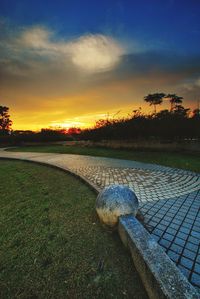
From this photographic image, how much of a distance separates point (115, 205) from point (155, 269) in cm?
129

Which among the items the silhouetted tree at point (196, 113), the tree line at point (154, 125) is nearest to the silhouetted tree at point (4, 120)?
the tree line at point (154, 125)

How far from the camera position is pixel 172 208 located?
392 centimetres

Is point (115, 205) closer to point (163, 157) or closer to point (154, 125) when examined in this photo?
point (163, 157)

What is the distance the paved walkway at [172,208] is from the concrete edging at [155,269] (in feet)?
1.76

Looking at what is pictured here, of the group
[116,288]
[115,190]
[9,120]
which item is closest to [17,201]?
[115,190]

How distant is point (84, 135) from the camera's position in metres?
23.4

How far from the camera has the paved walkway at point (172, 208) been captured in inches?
96.3

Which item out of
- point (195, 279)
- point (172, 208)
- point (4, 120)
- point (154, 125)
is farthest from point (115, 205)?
point (4, 120)

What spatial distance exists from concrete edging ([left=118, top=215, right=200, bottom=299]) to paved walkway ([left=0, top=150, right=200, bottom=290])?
54cm

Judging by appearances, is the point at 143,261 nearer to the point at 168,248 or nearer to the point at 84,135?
the point at 168,248

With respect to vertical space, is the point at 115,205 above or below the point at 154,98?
below

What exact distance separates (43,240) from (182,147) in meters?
13.9

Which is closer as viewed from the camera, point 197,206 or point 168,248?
point 168,248

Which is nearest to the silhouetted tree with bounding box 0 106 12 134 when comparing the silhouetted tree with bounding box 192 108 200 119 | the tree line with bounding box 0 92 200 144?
the tree line with bounding box 0 92 200 144
